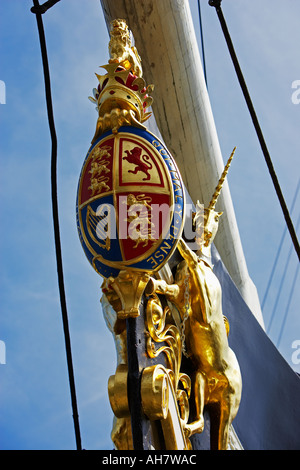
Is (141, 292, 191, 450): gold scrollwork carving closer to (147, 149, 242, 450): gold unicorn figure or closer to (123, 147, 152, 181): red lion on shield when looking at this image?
(147, 149, 242, 450): gold unicorn figure

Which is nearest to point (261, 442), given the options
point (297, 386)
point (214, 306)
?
point (297, 386)

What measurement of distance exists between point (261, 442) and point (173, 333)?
518 mm

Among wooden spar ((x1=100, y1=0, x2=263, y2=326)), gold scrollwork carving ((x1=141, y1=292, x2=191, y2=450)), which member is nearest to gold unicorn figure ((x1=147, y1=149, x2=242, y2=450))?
gold scrollwork carving ((x1=141, y1=292, x2=191, y2=450))

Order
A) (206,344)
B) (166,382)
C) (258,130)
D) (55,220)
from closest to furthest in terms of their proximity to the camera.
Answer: (166,382) < (206,344) < (55,220) < (258,130)

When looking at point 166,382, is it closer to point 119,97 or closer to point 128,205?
point 128,205

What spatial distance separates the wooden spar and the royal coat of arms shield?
88 cm

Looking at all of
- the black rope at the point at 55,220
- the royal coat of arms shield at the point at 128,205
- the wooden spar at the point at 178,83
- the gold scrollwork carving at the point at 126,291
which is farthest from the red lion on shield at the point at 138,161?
the wooden spar at the point at 178,83

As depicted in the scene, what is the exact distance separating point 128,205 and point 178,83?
1.04 metres

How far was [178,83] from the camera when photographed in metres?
2.04

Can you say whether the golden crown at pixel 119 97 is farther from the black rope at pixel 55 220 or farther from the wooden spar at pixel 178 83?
the wooden spar at pixel 178 83

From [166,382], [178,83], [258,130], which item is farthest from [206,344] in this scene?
[178,83]

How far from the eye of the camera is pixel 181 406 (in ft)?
3.84

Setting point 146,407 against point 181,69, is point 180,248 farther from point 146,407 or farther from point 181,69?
point 181,69

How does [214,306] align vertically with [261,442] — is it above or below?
above
